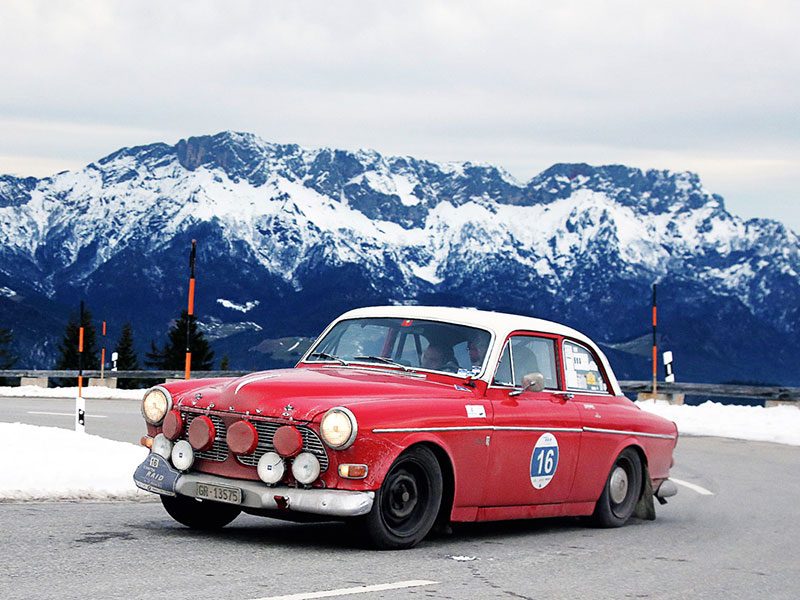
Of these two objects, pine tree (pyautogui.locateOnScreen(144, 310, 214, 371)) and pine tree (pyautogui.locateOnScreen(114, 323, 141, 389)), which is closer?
pine tree (pyautogui.locateOnScreen(144, 310, 214, 371))

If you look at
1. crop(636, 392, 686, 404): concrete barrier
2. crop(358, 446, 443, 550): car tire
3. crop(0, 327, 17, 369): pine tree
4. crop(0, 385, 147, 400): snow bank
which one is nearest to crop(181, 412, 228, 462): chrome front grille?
crop(358, 446, 443, 550): car tire

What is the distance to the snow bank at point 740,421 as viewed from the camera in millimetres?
21986

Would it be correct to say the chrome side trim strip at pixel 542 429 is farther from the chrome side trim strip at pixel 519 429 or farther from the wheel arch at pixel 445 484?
the wheel arch at pixel 445 484

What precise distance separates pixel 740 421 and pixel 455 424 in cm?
1608

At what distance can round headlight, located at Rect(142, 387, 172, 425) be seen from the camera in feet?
28.7

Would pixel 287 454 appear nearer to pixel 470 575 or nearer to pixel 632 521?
pixel 470 575

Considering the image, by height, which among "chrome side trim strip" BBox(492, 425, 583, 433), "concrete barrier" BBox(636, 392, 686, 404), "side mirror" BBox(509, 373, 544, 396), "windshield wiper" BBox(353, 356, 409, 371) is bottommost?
"chrome side trim strip" BBox(492, 425, 583, 433)

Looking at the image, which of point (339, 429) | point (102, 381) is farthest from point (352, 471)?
point (102, 381)

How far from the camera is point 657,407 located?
89.4 feet

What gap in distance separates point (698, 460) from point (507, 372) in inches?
340

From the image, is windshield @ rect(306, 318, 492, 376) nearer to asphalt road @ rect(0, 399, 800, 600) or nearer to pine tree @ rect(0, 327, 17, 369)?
asphalt road @ rect(0, 399, 800, 600)

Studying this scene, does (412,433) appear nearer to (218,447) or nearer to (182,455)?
(218,447)

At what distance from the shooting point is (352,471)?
25.7ft

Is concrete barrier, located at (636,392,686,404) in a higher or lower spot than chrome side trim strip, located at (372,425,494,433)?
higher
